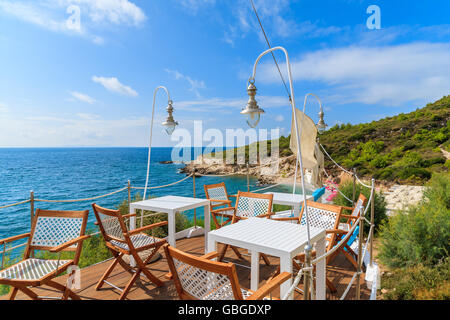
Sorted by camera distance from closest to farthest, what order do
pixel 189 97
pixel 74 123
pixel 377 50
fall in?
pixel 377 50
pixel 189 97
pixel 74 123

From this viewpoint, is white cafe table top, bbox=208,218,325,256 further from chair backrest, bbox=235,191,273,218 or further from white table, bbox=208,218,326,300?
chair backrest, bbox=235,191,273,218

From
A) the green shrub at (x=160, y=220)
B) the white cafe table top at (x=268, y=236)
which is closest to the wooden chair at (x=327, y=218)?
the white cafe table top at (x=268, y=236)

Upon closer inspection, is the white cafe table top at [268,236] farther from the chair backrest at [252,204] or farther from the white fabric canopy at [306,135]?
the white fabric canopy at [306,135]

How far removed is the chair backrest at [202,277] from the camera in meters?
1.22

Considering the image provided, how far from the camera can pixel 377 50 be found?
16484 mm

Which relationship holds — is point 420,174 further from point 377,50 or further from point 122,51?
point 122,51

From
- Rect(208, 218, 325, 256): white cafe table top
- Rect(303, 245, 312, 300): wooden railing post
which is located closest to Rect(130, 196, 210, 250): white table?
Rect(208, 218, 325, 256): white cafe table top

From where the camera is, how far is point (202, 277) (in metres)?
1.36

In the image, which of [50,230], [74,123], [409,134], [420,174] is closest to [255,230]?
[50,230]

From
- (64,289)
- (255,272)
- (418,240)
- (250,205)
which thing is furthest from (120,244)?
(418,240)

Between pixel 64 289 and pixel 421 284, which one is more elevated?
pixel 64 289

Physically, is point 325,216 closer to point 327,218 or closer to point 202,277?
point 327,218

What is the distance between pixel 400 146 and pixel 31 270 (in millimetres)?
24189

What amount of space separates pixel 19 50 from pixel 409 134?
27.4 m
